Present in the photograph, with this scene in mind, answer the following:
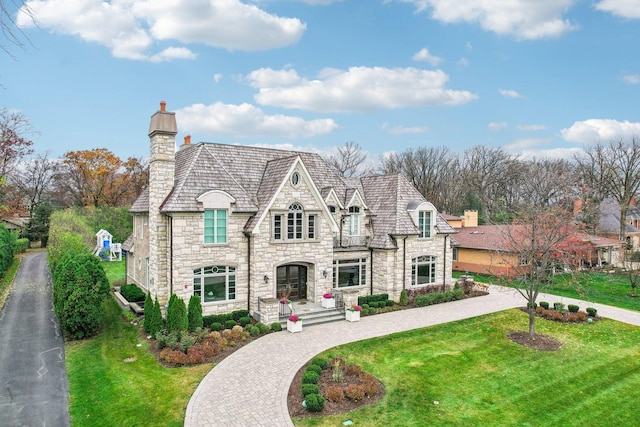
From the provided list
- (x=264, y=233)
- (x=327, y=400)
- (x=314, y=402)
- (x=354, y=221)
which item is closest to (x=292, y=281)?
(x=264, y=233)

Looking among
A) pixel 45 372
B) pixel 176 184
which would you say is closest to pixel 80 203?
pixel 176 184

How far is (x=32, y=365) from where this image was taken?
14875mm

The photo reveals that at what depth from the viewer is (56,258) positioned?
2347 centimetres

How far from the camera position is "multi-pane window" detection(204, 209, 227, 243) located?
754 inches

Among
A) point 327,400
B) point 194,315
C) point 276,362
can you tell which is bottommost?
point 327,400

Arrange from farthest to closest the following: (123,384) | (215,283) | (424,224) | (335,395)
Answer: (424,224) < (215,283) < (123,384) < (335,395)

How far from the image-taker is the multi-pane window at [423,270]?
989 inches

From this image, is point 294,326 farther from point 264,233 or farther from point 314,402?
point 314,402

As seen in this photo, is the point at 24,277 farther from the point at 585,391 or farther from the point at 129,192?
the point at 585,391

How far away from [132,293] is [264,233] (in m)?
8.82

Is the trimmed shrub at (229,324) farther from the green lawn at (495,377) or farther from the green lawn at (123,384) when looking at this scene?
the green lawn at (495,377)

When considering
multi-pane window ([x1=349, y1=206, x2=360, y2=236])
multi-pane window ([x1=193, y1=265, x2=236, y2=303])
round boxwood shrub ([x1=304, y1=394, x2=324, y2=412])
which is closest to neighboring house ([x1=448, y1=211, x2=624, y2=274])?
multi-pane window ([x1=349, y1=206, x2=360, y2=236])

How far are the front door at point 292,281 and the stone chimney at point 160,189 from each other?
581cm

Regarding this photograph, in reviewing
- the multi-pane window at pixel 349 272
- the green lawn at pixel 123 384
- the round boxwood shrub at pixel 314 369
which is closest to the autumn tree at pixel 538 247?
the multi-pane window at pixel 349 272
